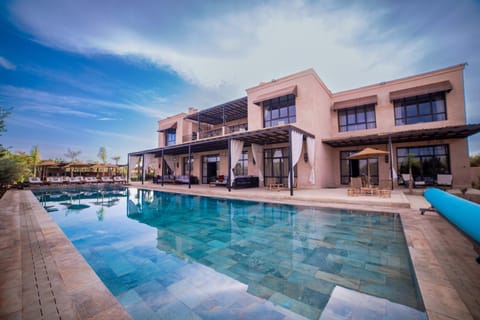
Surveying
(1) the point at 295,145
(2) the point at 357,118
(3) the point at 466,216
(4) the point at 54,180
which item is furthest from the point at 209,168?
(3) the point at 466,216

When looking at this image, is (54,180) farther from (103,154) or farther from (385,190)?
(385,190)

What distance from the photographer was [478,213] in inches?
86.1

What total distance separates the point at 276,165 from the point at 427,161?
→ 8248 mm

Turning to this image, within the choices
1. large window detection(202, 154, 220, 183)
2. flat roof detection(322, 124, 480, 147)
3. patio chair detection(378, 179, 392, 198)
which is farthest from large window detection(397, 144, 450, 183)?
large window detection(202, 154, 220, 183)

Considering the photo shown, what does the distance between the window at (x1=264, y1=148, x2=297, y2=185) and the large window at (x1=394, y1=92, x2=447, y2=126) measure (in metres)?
6.86

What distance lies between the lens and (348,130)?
12.6m

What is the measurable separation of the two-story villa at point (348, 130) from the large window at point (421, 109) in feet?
0.13

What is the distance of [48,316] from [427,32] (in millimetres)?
15068

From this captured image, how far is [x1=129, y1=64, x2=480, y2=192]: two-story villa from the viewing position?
9633 millimetres

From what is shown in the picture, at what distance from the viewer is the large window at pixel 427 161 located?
33.1 feet

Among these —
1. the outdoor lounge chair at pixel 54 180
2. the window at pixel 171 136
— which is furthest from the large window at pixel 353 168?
the outdoor lounge chair at pixel 54 180

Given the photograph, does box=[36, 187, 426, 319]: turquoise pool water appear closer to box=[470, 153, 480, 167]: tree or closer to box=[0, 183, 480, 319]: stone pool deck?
box=[0, 183, 480, 319]: stone pool deck

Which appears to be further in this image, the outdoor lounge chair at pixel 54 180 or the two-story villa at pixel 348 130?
the outdoor lounge chair at pixel 54 180

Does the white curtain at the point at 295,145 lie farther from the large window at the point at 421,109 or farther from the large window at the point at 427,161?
the large window at the point at 421,109
